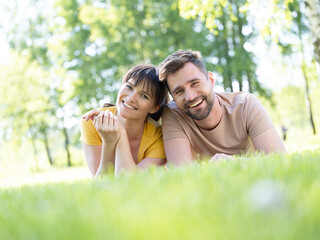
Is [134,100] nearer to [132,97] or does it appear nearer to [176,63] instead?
[132,97]

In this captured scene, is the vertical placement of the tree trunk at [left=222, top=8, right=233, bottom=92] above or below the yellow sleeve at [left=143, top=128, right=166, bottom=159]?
above

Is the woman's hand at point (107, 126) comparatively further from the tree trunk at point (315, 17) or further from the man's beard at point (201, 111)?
the tree trunk at point (315, 17)

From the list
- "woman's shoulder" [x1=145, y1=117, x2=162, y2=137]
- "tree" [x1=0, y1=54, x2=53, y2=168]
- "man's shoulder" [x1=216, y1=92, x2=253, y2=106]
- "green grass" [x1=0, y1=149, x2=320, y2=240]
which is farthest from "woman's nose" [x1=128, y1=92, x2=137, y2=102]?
"tree" [x1=0, y1=54, x2=53, y2=168]

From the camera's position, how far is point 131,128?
5.24 metres

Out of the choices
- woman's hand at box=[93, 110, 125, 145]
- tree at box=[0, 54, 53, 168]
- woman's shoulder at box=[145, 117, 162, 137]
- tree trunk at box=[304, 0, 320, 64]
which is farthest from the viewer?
tree at box=[0, 54, 53, 168]

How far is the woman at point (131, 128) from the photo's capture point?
4.61 metres

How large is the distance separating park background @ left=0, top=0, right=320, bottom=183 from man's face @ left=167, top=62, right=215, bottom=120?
15169mm

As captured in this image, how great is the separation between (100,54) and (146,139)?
2311 centimetres

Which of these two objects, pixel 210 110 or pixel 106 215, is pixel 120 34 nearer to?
pixel 210 110

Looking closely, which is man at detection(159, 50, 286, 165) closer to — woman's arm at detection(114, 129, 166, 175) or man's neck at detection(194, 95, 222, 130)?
man's neck at detection(194, 95, 222, 130)

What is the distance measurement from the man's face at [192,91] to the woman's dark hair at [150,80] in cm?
27

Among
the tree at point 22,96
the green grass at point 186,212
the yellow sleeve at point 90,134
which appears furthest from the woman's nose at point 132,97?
the tree at point 22,96

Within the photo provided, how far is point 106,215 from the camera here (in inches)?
47.6

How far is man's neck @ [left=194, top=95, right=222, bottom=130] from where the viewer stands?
4.96 metres
